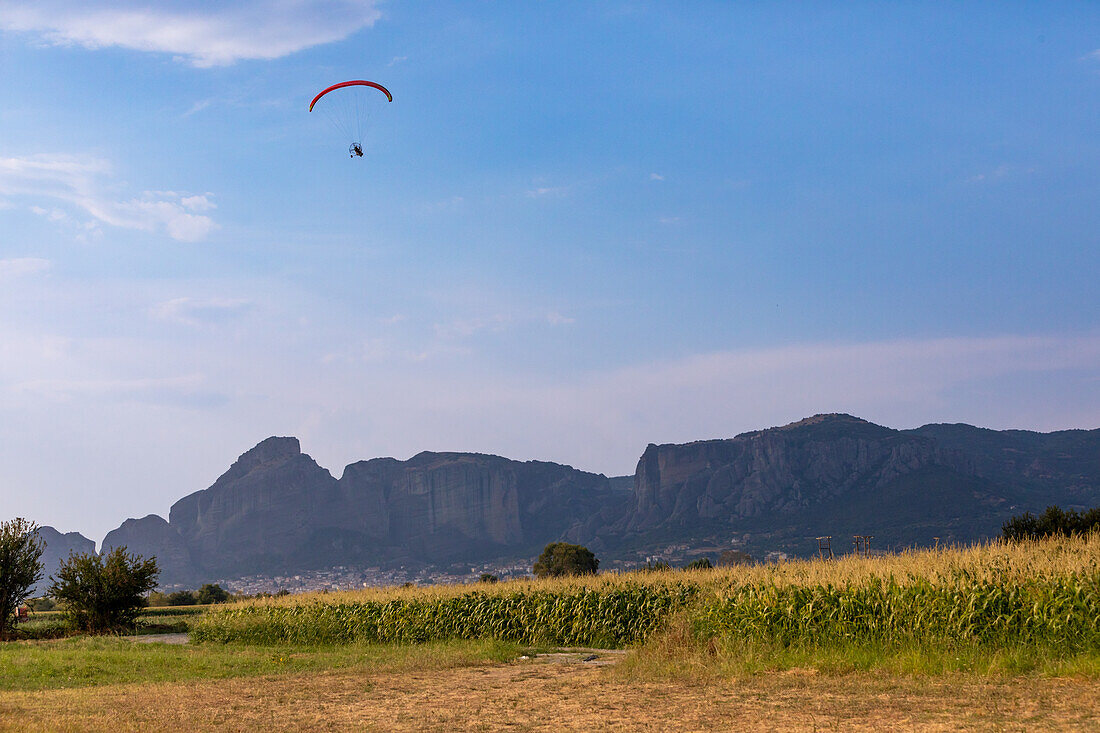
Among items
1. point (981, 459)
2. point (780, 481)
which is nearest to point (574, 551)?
point (780, 481)

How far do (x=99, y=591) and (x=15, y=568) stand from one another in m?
3.25

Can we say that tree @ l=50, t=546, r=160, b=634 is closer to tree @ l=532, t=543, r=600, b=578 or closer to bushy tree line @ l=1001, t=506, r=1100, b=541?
bushy tree line @ l=1001, t=506, r=1100, b=541

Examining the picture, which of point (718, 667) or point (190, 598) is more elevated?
point (718, 667)

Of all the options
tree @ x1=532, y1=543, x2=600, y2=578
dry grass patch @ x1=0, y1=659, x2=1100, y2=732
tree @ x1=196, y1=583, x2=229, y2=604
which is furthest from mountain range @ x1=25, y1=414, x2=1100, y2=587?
dry grass patch @ x1=0, y1=659, x2=1100, y2=732

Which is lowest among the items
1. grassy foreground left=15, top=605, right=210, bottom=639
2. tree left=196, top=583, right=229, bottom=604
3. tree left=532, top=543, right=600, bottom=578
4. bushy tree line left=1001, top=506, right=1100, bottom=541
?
tree left=532, top=543, right=600, bottom=578

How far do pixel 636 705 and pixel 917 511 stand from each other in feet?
402

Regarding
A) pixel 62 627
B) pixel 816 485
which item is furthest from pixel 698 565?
pixel 816 485

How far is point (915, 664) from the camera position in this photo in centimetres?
1485

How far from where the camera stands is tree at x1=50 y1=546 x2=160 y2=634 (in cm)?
3603

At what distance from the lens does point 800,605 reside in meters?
18.4

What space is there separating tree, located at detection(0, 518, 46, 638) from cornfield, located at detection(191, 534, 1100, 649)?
41.2ft

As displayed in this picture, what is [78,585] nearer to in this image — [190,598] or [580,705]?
[580,705]

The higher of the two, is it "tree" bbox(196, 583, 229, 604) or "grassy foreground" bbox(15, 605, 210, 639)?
"grassy foreground" bbox(15, 605, 210, 639)

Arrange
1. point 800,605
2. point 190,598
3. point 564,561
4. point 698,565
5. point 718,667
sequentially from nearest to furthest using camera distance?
point 718,667 → point 800,605 → point 698,565 → point 190,598 → point 564,561
